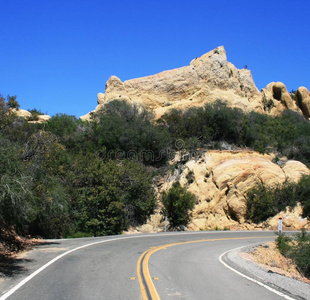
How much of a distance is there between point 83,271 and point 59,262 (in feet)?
5.25

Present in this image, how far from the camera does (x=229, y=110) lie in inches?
1736

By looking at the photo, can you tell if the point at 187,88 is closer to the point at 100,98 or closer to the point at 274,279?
the point at 100,98

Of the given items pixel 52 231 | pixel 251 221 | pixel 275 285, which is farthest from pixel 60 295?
pixel 251 221

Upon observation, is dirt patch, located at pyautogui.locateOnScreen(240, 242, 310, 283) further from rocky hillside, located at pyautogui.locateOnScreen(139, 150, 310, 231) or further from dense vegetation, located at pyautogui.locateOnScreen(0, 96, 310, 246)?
rocky hillside, located at pyautogui.locateOnScreen(139, 150, 310, 231)

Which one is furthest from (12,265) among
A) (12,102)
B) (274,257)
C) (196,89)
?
(196,89)

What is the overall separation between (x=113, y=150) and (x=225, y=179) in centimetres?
1360

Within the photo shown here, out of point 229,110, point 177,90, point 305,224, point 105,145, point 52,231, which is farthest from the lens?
point 177,90

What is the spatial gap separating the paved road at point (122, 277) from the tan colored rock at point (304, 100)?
175 feet

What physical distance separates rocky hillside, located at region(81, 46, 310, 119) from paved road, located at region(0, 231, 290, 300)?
38374 mm

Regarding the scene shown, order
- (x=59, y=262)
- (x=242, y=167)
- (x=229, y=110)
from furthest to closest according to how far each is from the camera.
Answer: (x=229, y=110) < (x=242, y=167) < (x=59, y=262)

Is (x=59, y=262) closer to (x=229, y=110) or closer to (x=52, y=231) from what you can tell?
(x=52, y=231)

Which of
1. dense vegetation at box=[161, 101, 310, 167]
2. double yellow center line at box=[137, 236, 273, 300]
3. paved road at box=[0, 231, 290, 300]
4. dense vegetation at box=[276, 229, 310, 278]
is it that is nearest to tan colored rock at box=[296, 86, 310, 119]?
dense vegetation at box=[161, 101, 310, 167]

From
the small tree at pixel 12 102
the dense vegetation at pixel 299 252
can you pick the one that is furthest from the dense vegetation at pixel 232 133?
the small tree at pixel 12 102

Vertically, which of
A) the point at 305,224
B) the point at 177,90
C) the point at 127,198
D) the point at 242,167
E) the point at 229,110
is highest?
the point at 177,90
